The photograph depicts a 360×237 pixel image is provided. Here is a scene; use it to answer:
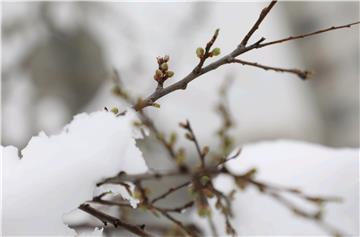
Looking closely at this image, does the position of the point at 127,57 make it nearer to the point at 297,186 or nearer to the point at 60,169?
the point at 297,186

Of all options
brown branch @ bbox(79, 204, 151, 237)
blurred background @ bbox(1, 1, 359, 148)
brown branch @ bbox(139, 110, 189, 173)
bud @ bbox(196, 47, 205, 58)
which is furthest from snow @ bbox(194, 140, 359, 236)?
blurred background @ bbox(1, 1, 359, 148)

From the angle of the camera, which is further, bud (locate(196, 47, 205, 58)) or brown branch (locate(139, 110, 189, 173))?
brown branch (locate(139, 110, 189, 173))

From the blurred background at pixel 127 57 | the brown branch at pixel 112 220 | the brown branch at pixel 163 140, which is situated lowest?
the brown branch at pixel 112 220

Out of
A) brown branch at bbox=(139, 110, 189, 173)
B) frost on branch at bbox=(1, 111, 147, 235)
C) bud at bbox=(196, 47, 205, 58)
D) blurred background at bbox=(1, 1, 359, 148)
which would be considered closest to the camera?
frost on branch at bbox=(1, 111, 147, 235)

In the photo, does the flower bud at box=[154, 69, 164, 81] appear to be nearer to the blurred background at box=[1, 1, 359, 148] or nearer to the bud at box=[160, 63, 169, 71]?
the bud at box=[160, 63, 169, 71]

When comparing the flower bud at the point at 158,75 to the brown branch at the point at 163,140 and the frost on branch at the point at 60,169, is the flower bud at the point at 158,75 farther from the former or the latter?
the brown branch at the point at 163,140

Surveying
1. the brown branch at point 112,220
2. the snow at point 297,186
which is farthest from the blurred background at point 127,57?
the brown branch at point 112,220

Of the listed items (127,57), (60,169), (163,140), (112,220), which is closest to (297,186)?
(163,140)

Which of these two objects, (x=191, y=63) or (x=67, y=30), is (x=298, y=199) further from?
(x=191, y=63)
